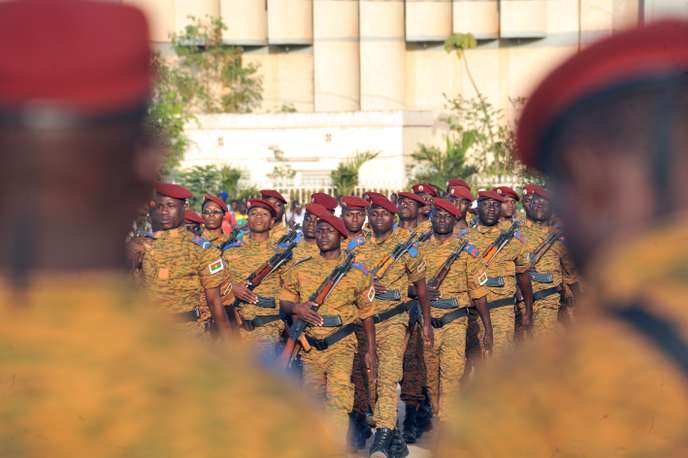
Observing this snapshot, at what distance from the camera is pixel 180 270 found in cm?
955

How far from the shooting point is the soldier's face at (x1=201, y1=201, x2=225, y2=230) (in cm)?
1377

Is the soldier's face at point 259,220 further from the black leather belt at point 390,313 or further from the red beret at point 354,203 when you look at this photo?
the black leather belt at point 390,313

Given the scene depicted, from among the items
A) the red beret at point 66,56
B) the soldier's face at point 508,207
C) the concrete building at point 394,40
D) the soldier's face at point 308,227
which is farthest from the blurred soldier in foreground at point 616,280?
the concrete building at point 394,40

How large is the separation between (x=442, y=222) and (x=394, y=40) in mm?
40186

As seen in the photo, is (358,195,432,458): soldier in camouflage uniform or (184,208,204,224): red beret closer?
(358,195,432,458): soldier in camouflage uniform

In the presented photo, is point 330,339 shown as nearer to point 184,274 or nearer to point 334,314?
point 334,314

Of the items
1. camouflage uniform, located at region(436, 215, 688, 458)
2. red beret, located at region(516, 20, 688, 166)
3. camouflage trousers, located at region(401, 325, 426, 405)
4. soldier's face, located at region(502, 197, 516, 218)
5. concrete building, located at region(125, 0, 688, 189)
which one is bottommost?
camouflage trousers, located at region(401, 325, 426, 405)

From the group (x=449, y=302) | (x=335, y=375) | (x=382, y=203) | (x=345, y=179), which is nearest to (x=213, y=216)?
(x=382, y=203)

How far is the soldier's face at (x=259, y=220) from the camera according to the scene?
11.8 m

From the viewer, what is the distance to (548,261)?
13.0 metres

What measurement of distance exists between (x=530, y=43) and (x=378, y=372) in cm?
4337

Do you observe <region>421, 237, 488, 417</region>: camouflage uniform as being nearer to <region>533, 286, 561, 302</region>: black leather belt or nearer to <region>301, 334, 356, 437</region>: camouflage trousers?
<region>301, 334, 356, 437</region>: camouflage trousers

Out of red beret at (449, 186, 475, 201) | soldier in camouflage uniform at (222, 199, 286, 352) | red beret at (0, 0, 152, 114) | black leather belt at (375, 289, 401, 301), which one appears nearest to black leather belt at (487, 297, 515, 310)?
black leather belt at (375, 289, 401, 301)

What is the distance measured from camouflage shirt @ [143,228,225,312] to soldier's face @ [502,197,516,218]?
540 centimetres
